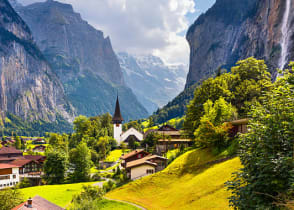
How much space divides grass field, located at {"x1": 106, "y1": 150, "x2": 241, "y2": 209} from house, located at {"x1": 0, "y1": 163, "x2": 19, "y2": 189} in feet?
144

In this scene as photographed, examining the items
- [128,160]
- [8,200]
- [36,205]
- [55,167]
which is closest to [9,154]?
[55,167]

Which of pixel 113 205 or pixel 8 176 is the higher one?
pixel 113 205

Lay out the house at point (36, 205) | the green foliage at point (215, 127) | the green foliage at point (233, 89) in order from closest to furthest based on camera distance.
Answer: the house at point (36, 205) < the green foliage at point (215, 127) < the green foliage at point (233, 89)

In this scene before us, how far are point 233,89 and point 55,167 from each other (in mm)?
49293

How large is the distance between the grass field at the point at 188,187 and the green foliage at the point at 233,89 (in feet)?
41.1

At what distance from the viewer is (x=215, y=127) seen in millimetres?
37719

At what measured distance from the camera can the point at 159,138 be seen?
68188 millimetres

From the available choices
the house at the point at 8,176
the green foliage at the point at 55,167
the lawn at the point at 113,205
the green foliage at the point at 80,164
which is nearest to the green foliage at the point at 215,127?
the lawn at the point at 113,205

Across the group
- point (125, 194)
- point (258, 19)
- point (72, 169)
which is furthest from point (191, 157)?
point (258, 19)

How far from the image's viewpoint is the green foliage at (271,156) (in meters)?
10.4

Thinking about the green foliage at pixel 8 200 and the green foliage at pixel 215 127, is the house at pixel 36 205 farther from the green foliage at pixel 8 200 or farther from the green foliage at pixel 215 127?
the green foliage at pixel 215 127

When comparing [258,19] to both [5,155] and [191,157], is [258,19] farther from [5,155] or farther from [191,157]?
[5,155]

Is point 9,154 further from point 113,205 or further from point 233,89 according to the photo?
point 233,89

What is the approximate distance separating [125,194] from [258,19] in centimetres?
15874
